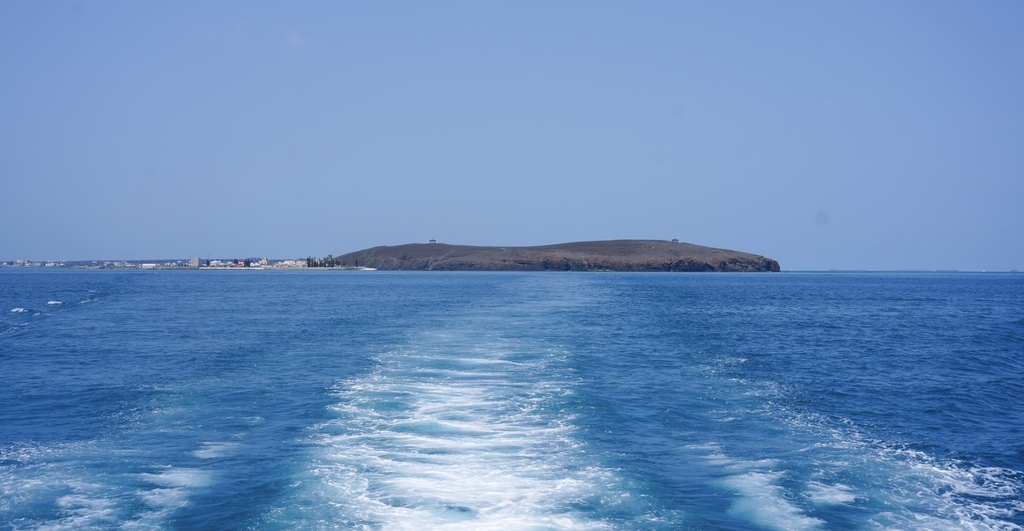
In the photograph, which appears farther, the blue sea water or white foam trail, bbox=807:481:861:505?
white foam trail, bbox=807:481:861:505

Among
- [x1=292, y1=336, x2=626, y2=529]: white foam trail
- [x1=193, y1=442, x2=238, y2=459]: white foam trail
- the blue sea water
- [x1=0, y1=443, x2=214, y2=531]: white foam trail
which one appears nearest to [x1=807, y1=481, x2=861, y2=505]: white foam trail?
the blue sea water

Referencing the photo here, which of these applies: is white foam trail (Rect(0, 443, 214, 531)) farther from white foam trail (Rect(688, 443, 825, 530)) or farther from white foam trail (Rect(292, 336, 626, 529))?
white foam trail (Rect(688, 443, 825, 530))

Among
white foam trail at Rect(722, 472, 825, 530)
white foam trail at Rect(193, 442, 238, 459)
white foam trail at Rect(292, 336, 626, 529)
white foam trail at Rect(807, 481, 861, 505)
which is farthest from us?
white foam trail at Rect(193, 442, 238, 459)

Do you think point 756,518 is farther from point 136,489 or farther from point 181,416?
point 181,416

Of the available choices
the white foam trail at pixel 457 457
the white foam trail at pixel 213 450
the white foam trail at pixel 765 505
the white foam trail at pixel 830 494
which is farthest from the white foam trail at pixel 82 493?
the white foam trail at pixel 830 494

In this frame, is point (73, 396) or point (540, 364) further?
point (540, 364)

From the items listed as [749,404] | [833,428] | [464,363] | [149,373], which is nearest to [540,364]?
[464,363]

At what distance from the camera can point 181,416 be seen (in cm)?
1484

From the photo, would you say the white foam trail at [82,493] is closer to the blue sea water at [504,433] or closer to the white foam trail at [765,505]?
the blue sea water at [504,433]

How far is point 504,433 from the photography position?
1352 centimetres

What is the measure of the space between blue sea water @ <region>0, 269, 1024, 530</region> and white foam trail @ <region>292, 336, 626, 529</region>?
0.05 m

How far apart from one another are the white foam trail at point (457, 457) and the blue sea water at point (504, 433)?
53 mm

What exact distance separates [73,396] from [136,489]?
26.9 feet

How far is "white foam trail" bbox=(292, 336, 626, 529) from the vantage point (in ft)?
30.9
